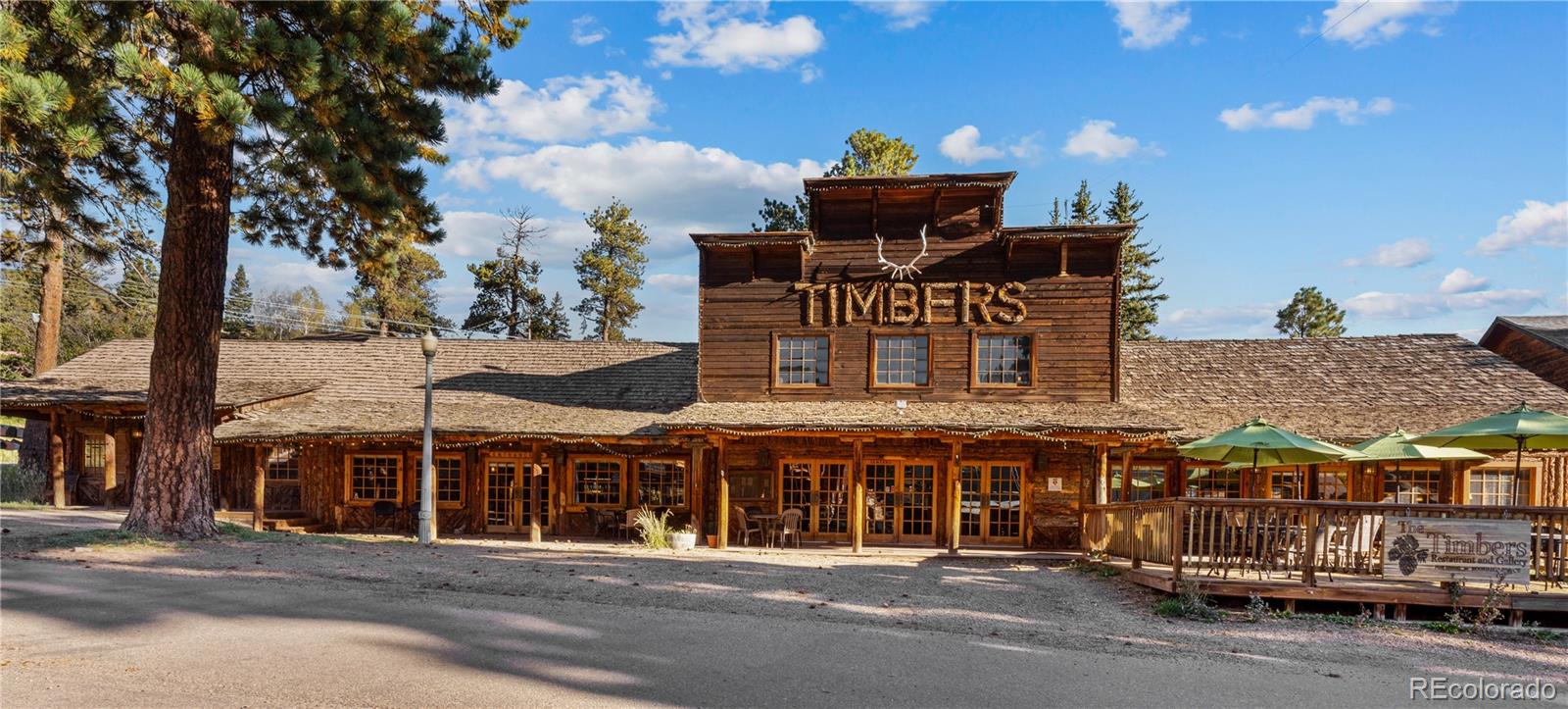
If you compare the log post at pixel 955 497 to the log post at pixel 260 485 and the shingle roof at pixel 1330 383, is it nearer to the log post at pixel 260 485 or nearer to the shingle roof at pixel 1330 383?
the shingle roof at pixel 1330 383

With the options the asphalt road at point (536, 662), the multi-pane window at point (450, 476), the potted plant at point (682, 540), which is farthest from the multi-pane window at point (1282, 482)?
the multi-pane window at point (450, 476)

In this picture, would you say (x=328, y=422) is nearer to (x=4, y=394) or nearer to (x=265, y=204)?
(x=265, y=204)

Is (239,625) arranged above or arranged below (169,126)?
below

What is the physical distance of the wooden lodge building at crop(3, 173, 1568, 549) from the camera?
17.0m

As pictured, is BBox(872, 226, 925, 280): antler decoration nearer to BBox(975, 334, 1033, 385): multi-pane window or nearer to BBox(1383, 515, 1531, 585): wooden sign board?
BBox(975, 334, 1033, 385): multi-pane window

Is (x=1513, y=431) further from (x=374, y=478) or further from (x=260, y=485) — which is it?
(x=260, y=485)

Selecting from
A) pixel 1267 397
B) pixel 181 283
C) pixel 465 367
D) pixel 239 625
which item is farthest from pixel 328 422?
pixel 1267 397

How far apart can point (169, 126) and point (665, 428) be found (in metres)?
9.17

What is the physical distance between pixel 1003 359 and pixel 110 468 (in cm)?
2121

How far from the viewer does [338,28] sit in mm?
11453

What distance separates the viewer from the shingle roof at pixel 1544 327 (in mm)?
20297

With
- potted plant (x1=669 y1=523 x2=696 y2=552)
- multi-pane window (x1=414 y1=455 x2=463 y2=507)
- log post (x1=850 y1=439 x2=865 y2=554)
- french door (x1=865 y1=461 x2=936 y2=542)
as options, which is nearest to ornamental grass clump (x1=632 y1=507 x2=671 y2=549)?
potted plant (x1=669 y1=523 x2=696 y2=552)

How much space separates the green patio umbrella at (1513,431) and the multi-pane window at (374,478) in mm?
19202

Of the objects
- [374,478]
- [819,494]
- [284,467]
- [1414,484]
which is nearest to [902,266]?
[819,494]
